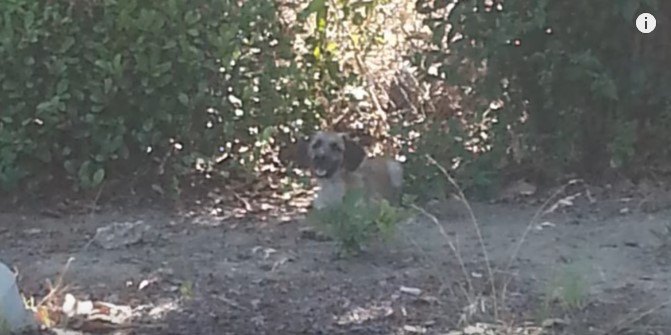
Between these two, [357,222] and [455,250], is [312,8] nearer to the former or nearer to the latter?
[455,250]

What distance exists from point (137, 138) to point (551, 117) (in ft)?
7.55

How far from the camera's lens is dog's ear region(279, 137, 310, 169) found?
26.3 feet

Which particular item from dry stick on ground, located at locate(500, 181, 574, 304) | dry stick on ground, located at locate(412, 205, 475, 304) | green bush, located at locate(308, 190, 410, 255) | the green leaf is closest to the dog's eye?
dry stick on ground, located at locate(412, 205, 475, 304)

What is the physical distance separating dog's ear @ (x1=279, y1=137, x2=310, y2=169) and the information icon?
1905 mm

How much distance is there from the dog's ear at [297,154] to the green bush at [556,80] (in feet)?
2.36

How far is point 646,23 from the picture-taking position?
8.21 meters

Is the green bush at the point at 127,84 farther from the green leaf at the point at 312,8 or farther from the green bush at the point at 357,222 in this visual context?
the green bush at the point at 357,222

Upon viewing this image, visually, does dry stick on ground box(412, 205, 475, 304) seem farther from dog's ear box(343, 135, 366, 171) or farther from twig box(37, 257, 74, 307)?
twig box(37, 257, 74, 307)

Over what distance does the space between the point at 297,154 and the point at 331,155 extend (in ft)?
1.36

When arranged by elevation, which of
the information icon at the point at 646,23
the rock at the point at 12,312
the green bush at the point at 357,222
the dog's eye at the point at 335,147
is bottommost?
the rock at the point at 12,312

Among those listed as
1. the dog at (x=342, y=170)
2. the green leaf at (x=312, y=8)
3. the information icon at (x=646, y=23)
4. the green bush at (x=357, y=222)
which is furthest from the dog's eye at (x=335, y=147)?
the information icon at (x=646, y=23)

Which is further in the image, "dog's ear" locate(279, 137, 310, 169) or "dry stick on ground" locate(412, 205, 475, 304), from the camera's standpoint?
"dog's ear" locate(279, 137, 310, 169)

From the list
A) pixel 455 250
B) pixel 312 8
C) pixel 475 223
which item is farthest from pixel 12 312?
pixel 312 8

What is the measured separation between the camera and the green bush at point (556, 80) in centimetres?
816
